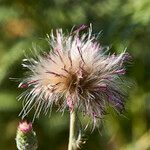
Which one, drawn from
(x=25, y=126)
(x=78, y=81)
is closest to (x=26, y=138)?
(x=25, y=126)

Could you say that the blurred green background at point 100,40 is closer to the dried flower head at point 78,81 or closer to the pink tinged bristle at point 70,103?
the dried flower head at point 78,81

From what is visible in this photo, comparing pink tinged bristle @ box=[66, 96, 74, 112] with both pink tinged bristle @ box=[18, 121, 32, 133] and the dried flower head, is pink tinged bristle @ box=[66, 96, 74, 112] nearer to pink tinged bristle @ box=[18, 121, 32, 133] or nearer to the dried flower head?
the dried flower head

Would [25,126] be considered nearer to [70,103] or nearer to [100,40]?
[70,103]

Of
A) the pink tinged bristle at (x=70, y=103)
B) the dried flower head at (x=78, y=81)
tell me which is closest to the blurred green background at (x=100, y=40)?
the dried flower head at (x=78, y=81)

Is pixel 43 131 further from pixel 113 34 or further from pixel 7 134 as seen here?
pixel 113 34

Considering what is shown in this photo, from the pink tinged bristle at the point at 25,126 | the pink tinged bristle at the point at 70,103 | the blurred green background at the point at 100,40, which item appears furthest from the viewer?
the blurred green background at the point at 100,40

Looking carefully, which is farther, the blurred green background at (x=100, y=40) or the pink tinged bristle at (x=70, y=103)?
the blurred green background at (x=100, y=40)
